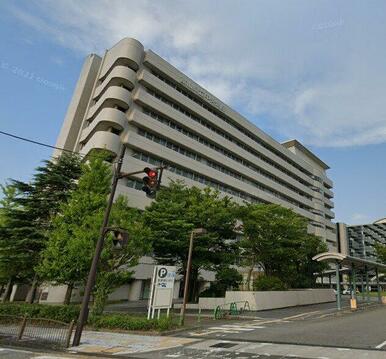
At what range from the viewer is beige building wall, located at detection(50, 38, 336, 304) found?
35.3 m

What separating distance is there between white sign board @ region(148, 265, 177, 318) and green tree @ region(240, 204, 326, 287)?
13688 mm

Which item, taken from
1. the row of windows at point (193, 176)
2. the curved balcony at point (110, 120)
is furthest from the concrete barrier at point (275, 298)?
the curved balcony at point (110, 120)

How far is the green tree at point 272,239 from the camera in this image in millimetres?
28500

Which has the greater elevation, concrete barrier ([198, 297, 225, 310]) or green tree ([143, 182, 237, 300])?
green tree ([143, 182, 237, 300])

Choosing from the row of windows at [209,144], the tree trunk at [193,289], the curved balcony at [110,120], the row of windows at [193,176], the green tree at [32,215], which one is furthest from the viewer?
the row of windows at [209,144]

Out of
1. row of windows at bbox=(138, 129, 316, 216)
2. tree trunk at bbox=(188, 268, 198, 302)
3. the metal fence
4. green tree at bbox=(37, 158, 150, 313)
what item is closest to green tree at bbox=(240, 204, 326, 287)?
tree trunk at bbox=(188, 268, 198, 302)

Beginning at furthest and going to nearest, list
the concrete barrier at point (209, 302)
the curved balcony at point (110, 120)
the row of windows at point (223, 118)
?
1. the row of windows at point (223, 118)
2. the curved balcony at point (110, 120)
3. the concrete barrier at point (209, 302)

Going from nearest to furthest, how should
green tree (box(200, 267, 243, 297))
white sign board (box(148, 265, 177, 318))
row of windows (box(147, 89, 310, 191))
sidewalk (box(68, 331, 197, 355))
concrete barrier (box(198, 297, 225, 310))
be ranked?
sidewalk (box(68, 331, 197, 355)) → white sign board (box(148, 265, 177, 318)) → concrete barrier (box(198, 297, 225, 310)) → green tree (box(200, 267, 243, 297)) → row of windows (box(147, 89, 310, 191))

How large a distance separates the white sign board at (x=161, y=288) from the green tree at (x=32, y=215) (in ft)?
32.6

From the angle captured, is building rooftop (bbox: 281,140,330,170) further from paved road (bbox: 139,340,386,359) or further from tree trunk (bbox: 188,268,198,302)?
paved road (bbox: 139,340,386,359)

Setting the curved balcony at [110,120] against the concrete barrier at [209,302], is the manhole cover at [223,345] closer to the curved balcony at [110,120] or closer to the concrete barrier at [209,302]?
the concrete barrier at [209,302]

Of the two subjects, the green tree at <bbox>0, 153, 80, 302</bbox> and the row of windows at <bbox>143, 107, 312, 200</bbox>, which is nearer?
the green tree at <bbox>0, 153, 80, 302</bbox>

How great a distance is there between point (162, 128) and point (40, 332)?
91.6 ft

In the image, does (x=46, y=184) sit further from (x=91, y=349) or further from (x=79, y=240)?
(x=91, y=349)
